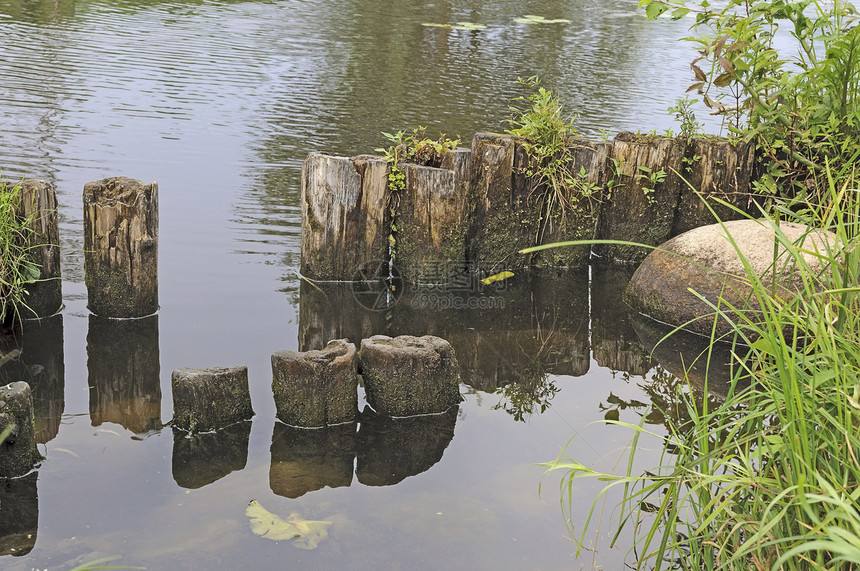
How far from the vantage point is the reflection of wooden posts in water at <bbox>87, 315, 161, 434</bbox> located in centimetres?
436

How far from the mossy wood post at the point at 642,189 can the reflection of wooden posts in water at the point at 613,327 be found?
1.05 feet

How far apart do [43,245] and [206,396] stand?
5.51ft

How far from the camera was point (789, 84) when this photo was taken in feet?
21.0

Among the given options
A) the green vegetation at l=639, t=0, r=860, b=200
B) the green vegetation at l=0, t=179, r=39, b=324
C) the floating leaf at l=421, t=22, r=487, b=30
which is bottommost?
the green vegetation at l=0, t=179, r=39, b=324

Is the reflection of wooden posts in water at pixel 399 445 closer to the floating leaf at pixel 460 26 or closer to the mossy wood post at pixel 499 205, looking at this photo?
the mossy wood post at pixel 499 205

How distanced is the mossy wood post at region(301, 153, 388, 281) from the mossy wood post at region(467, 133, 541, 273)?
0.69 m

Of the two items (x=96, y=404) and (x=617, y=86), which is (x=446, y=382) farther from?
(x=617, y=86)

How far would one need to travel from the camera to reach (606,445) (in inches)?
173

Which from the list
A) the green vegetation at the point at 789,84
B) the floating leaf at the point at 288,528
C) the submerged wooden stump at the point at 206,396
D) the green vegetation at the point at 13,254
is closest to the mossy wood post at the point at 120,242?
the green vegetation at the point at 13,254

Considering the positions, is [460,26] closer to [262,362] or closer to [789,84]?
[789,84]

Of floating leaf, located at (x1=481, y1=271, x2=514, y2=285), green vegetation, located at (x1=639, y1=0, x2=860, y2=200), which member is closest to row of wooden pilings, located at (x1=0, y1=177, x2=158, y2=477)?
floating leaf, located at (x1=481, y1=271, x2=514, y2=285)

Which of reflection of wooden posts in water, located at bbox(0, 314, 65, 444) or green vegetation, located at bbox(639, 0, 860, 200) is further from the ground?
green vegetation, located at bbox(639, 0, 860, 200)

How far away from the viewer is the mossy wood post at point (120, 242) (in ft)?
16.6

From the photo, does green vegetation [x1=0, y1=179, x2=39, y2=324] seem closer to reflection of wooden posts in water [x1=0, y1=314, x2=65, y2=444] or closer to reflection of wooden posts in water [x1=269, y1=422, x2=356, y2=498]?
reflection of wooden posts in water [x1=0, y1=314, x2=65, y2=444]
